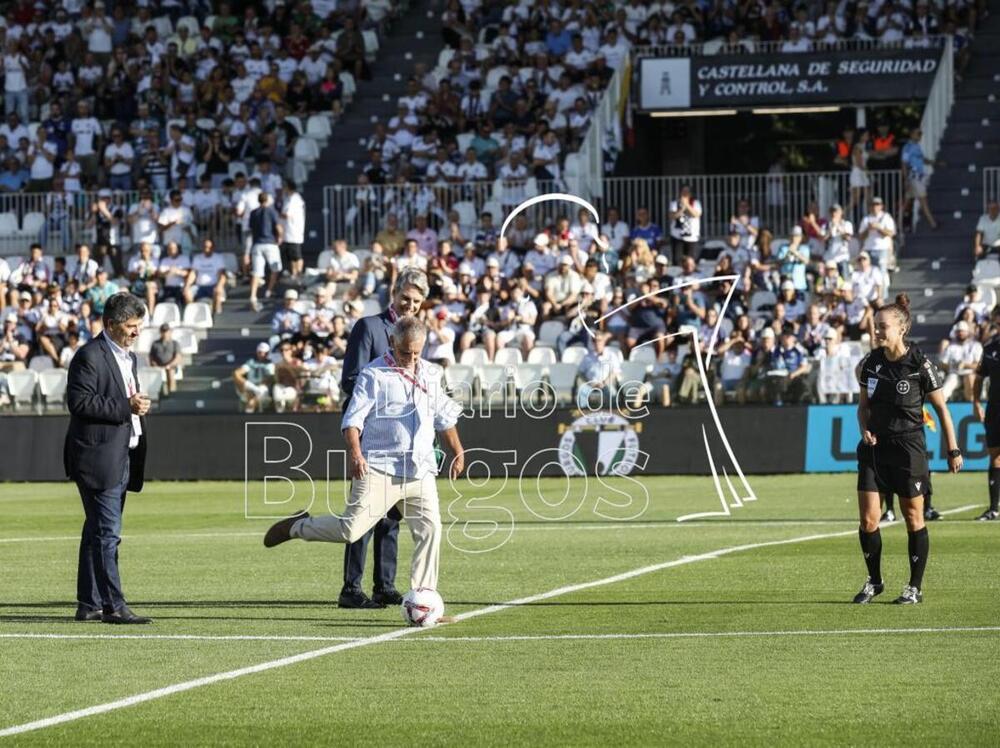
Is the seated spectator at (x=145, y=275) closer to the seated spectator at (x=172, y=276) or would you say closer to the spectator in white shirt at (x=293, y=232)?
the seated spectator at (x=172, y=276)

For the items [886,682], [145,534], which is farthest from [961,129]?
[886,682]

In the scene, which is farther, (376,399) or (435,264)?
(435,264)

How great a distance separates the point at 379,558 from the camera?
13.1m

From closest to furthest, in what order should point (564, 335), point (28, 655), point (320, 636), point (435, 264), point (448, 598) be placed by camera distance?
point (28, 655) → point (320, 636) → point (448, 598) → point (564, 335) → point (435, 264)

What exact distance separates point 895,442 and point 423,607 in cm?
341

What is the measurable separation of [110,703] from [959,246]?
2690 cm

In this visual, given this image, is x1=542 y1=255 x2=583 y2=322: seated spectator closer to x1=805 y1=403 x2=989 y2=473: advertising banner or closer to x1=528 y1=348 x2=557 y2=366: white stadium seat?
x1=528 y1=348 x2=557 y2=366: white stadium seat

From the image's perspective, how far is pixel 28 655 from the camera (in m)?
10.8

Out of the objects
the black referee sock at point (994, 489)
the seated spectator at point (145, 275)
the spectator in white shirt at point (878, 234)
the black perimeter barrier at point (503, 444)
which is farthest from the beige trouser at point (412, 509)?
the seated spectator at point (145, 275)

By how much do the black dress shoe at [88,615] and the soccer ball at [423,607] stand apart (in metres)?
2.08

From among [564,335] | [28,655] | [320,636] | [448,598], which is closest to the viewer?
[28,655]

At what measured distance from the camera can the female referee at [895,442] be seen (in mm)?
12648

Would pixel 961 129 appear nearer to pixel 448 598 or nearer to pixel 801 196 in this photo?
pixel 801 196

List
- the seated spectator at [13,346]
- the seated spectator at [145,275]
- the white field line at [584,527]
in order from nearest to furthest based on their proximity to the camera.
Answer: the white field line at [584,527], the seated spectator at [13,346], the seated spectator at [145,275]
